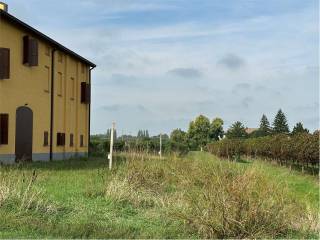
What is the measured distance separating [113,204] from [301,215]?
12.4 feet

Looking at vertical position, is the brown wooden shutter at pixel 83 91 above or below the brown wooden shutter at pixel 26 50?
below

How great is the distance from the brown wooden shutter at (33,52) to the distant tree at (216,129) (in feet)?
263

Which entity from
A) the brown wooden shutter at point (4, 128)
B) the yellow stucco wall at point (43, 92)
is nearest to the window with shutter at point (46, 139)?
the yellow stucco wall at point (43, 92)

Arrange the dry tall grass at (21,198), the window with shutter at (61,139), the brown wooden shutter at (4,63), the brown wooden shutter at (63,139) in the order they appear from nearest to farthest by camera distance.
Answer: the dry tall grass at (21,198) → the brown wooden shutter at (4,63) → the window with shutter at (61,139) → the brown wooden shutter at (63,139)

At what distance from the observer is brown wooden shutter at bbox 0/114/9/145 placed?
25.8 m

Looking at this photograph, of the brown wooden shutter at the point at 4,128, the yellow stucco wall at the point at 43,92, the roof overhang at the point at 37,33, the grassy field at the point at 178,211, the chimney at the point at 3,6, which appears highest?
the chimney at the point at 3,6

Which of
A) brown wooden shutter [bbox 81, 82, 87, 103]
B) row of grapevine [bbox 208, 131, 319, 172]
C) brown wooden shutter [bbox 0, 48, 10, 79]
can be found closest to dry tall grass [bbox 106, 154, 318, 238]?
row of grapevine [bbox 208, 131, 319, 172]

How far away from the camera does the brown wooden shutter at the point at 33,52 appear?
28.5 m

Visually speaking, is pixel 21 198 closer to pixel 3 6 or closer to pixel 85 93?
pixel 3 6

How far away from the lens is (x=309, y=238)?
855 cm

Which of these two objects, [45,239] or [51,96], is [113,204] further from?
[51,96]

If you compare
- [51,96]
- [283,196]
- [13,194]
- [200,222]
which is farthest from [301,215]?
[51,96]

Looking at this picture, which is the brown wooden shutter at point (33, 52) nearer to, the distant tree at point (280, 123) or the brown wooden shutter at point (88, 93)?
the brown wooden shutter at point (88, 93)

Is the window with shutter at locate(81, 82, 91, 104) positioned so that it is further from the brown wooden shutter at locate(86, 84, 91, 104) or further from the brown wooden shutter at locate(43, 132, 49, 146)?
the brown wooden shutter at locate(43, 132, 49, 146)
